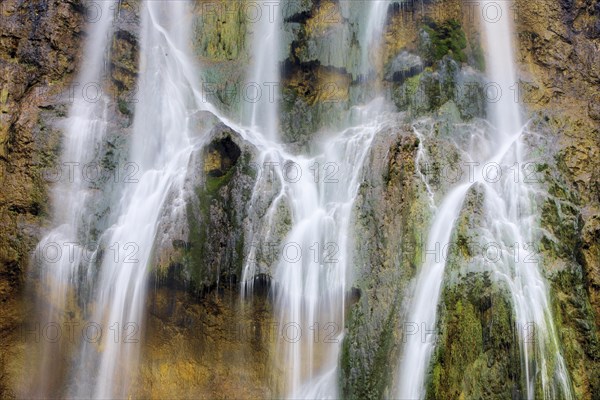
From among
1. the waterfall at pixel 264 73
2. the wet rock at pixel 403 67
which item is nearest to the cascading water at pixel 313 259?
the waterfall at pixel 264 73

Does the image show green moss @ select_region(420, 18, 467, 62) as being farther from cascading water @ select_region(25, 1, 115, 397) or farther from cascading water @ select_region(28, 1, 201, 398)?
cascading water @ select_region(25, 1, 115, 397)

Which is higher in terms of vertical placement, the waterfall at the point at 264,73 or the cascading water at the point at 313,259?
the waterfall at the point at 264,73

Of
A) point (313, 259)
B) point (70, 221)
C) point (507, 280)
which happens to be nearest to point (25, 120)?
point (70, 221)

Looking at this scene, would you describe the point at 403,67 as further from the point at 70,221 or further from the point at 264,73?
the point at 70,221

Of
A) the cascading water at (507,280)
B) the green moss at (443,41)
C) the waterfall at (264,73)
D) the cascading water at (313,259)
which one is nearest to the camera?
the cascading water at (507,280)

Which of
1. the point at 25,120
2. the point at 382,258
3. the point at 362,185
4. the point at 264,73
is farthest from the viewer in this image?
the point at 264,73

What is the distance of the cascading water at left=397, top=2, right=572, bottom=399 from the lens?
380 inches

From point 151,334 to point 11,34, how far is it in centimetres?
803

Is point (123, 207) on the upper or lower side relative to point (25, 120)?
lower

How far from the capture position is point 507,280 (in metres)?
10.2

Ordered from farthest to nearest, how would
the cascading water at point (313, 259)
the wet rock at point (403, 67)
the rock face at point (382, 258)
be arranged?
the wet rock at point (403, 67) < the cascading water at point (313, 259) < the rock face at point (382, 258)

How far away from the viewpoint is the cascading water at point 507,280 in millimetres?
9641

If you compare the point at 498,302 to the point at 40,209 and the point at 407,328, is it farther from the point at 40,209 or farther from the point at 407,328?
the point at 40,209

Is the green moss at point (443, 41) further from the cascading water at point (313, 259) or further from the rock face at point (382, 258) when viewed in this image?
the rock face at point (382, 258)
